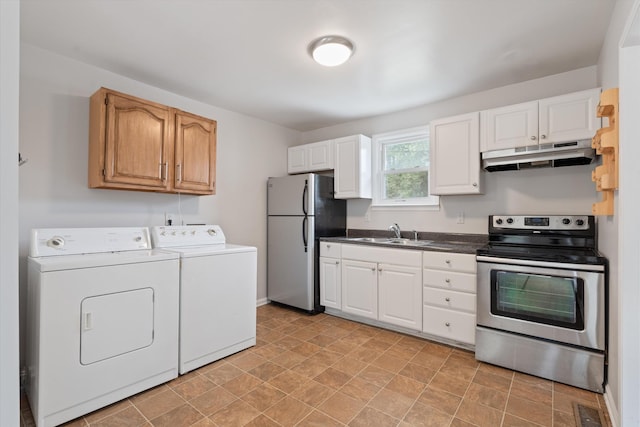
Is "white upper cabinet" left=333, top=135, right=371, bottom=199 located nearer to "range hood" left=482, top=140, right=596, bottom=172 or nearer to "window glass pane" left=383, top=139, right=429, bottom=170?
"window glass pane" left=383, top=139, right=429, bottom=170

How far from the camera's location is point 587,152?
2.38m

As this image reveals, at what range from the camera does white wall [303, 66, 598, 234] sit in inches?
105

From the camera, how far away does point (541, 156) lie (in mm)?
2562

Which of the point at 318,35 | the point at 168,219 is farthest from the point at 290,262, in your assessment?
the point at 318,35

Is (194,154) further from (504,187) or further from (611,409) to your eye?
(611,409)

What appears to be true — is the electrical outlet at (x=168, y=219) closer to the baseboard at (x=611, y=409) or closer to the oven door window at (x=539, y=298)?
the oven door window at (x=539, y=298)

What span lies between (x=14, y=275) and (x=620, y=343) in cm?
245

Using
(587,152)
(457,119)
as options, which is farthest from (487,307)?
(457,119)

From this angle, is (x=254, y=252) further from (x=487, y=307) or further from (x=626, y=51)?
(x=626, y=51)

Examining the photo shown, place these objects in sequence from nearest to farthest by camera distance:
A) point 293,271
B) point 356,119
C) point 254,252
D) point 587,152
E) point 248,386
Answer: point 248,386
point 587,152
point 254,252
point 293,271
point 356,119

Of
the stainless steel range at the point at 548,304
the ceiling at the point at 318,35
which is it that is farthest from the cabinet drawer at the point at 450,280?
the ceiling at the point at 318,35

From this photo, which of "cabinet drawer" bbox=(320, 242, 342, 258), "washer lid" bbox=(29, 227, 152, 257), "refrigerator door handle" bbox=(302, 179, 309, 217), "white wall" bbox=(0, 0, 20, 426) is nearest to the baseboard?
"cabinet drawer" bbox=(320, 242, 342, 258)

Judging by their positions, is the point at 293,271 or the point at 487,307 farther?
the point at 293,271

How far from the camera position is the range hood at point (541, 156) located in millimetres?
2395
